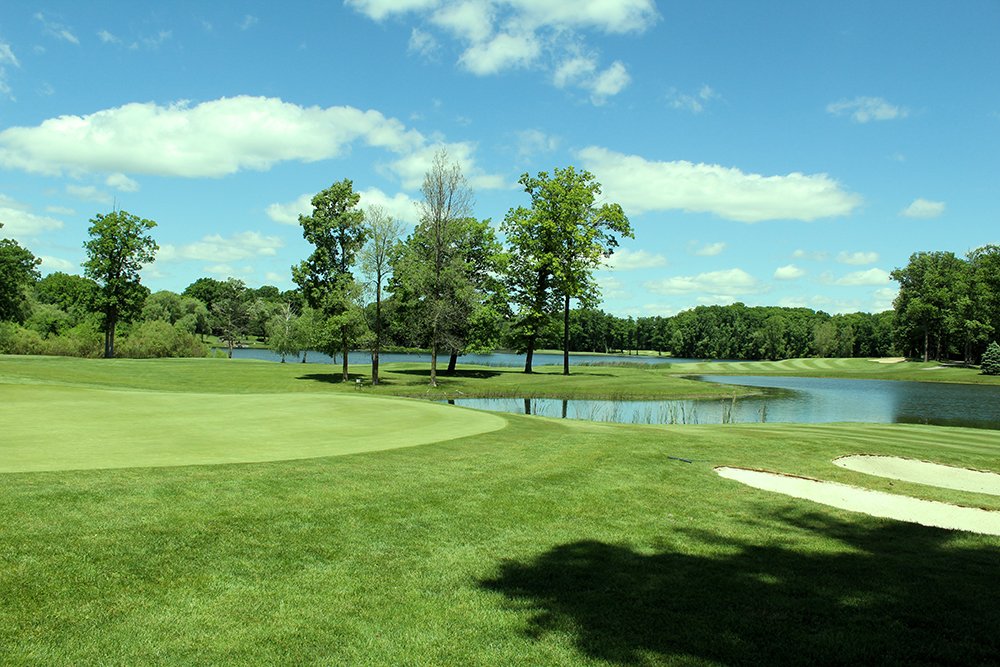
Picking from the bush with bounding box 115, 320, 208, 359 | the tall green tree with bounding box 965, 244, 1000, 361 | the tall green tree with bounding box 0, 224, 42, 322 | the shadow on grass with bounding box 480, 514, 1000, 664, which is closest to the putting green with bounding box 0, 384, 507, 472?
the shadow on grass with bounding box 480, 514, 1000, 664

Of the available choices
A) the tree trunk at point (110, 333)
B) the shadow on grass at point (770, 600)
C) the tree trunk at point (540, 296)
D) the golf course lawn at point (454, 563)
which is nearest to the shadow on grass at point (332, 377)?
the tree trunk at point (540, 296)

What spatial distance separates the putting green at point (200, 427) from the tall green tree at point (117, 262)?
1519 inches

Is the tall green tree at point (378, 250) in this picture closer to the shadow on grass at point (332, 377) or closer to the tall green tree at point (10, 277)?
the shadow on grass at point (332, 377)

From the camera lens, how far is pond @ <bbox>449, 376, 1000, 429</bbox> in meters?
31.0

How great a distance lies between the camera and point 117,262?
53.4 m

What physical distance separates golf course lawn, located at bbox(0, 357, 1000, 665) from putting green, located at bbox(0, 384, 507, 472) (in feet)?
0.54

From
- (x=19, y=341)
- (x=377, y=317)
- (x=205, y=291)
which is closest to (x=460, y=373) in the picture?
(x=377, y=317)

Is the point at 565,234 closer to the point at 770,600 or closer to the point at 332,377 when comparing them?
the point at 332,377

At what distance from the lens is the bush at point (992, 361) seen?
6856 centimetres

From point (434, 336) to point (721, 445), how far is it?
92.0 feet

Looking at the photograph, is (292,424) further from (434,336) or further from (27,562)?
(434,336)

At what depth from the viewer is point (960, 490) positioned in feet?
40.3

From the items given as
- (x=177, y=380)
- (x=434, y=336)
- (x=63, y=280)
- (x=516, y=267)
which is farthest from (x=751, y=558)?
(x=63, y=280)

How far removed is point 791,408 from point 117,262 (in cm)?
5297
